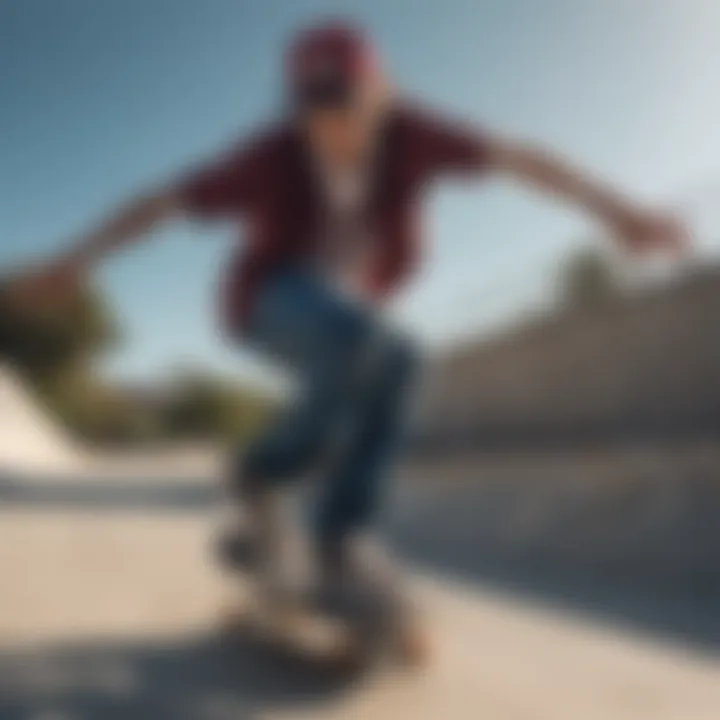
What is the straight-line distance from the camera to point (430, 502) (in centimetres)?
264

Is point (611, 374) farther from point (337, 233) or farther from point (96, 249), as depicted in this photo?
point (96, 249)

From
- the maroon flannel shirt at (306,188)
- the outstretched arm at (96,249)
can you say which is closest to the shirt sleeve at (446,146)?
the maroon flannel shirt at (306,188)

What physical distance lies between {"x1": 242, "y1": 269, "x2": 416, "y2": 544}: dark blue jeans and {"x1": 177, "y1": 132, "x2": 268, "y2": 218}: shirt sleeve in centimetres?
13

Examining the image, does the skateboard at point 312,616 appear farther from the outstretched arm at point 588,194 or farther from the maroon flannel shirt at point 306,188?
the outstretched arm at point 588,194

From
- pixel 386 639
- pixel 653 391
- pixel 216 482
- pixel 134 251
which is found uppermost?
pixel 653 391

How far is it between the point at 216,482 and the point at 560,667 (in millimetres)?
624

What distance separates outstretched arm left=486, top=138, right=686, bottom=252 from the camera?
4.33 feet

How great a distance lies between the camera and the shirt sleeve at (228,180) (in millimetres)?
1289

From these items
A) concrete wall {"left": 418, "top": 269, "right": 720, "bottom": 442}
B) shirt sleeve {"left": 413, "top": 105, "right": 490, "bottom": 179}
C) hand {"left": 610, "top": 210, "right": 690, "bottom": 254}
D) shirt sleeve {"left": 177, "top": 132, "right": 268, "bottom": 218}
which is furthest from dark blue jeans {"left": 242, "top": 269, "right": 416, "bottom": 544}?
concrete wall {"left": 418, "top": 269, "right": 720, "bottom": 442}

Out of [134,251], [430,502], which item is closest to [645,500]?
[430,502]

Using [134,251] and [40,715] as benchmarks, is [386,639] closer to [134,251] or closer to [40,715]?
[40,715]

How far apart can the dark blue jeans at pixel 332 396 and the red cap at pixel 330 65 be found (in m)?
0.26

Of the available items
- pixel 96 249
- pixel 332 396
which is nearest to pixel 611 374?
pixel 332 396

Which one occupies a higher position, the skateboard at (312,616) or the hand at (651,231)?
the hand at (651,231)
